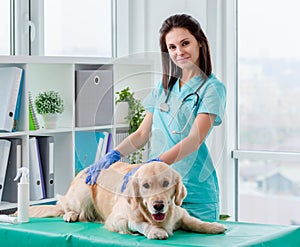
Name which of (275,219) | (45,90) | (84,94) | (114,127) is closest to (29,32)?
(45,90)

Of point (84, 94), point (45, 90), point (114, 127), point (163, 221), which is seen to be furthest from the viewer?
point (45, 90)

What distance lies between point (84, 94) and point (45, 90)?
13.8 inches

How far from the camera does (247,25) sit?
394 centimetres

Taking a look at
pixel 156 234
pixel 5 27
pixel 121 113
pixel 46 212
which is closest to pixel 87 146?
pixel 121 113

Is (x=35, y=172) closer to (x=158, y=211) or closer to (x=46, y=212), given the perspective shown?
(x=46, y=212)

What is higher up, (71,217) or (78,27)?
(78,27)

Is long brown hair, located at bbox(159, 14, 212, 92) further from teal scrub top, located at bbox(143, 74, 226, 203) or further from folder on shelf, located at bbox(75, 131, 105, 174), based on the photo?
folder on shelf, located at bbox(75, 131, 105, 174)

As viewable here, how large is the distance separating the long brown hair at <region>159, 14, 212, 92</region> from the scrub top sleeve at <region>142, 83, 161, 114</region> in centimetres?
4

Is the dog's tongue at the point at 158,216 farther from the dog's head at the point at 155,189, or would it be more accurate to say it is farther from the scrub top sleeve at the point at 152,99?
the scrub top sleeve at the point at 152,99

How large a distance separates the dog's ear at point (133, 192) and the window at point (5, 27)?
164cm

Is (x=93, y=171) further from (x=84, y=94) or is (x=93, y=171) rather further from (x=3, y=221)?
(x=84, y=94)

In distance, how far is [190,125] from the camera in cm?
240

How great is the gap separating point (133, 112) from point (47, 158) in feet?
2.69

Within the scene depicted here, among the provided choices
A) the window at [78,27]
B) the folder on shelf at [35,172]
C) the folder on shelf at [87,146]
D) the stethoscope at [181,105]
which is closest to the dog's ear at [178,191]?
the stethoscope at [181,105]
